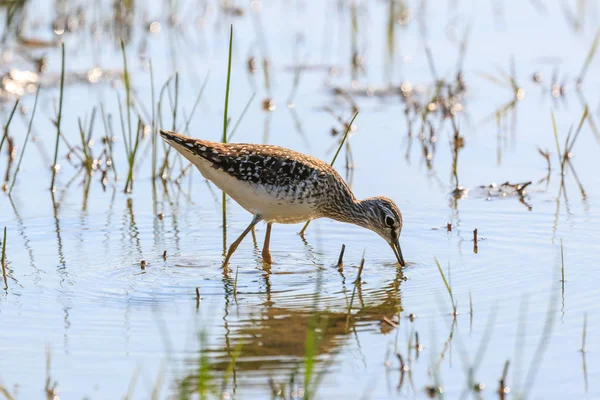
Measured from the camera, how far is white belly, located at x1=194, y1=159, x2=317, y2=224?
371 inches

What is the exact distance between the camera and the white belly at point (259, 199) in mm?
9422

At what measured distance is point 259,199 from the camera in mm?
9461

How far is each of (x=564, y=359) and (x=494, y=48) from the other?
1032cm

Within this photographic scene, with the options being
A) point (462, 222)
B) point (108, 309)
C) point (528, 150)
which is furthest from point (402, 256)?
point (528, 150)

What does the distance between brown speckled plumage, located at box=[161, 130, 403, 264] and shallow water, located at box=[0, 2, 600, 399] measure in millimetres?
357

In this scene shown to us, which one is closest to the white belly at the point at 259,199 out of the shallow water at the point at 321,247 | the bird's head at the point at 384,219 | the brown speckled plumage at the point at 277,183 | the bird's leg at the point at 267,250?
→ the brown speckled plumage at the point at 277,183

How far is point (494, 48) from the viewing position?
1645 centimetres

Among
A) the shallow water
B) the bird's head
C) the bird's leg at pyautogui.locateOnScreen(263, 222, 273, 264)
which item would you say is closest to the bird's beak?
the bird's head

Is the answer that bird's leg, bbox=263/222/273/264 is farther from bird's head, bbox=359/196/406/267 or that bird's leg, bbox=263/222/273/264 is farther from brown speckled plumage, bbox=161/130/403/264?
bird's head, bbox=359/196/406/267

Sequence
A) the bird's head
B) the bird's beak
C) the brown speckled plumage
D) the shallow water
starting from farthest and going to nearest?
the bird's head < the brown speckled plumage < the bird's beak < the shallow water

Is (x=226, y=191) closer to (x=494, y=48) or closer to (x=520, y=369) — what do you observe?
(x=520, y=369)

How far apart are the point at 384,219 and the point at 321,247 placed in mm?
677

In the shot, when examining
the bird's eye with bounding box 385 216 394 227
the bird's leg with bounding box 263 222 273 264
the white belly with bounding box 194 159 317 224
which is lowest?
the bird's leg with bounding box 263 222 273 264

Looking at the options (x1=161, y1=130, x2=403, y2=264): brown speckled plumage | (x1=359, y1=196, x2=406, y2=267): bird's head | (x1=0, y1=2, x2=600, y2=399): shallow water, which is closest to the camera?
(x1=0, y1=2, x2=600, y2=399): shallow water
